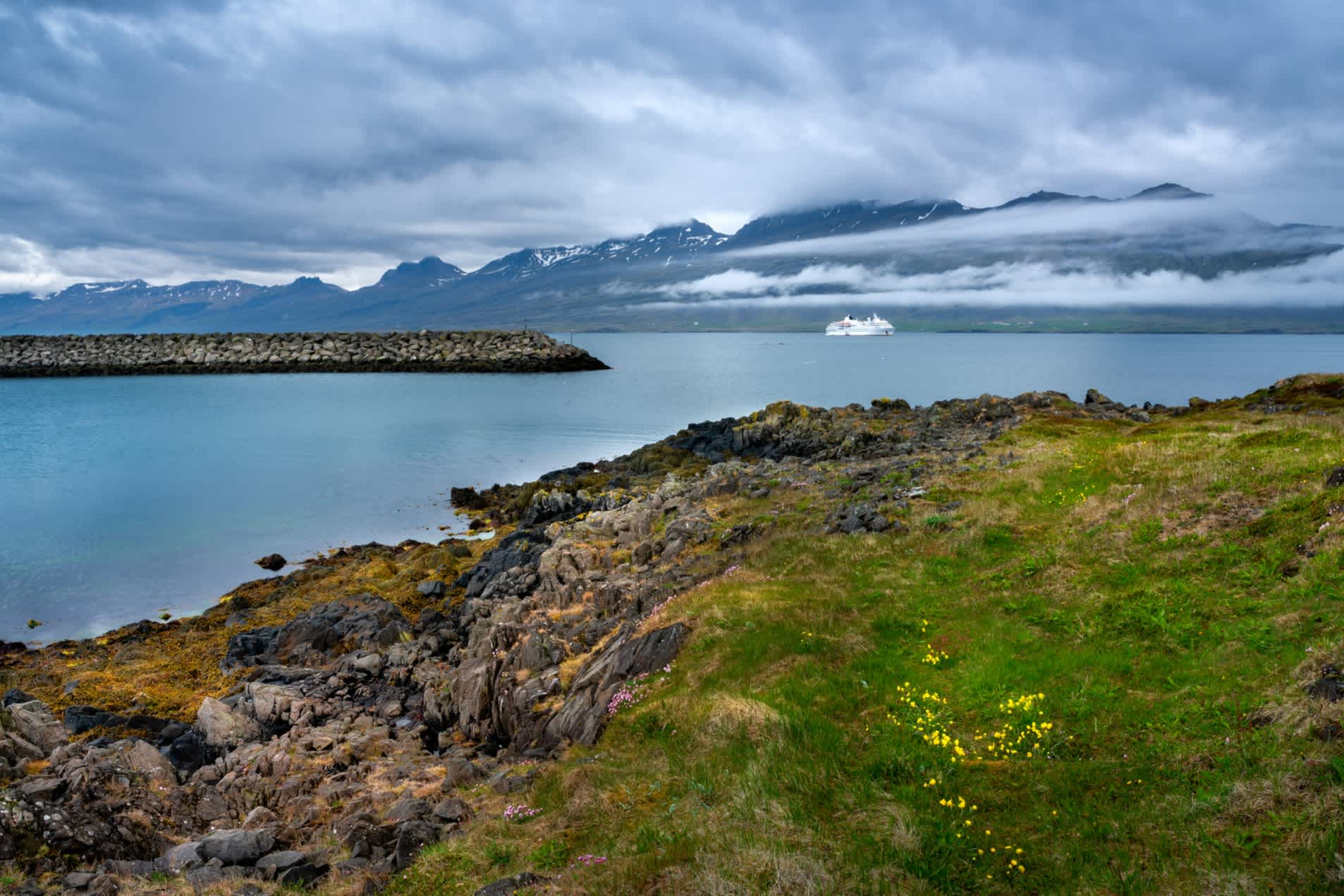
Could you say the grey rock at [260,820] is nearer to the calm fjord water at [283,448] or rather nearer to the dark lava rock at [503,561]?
the dark lava rock at [503,561]

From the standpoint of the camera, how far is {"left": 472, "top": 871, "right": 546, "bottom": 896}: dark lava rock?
868 centimetres

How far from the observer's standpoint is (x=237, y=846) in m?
11.8

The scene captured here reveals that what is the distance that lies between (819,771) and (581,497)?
3257 centimetres

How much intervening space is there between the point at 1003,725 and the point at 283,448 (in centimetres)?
7768

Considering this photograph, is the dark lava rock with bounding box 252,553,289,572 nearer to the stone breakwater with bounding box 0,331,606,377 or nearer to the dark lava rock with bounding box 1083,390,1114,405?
the dark lava rock with bounding box 1083,390,1114,405

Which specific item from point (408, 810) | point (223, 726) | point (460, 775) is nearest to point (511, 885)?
point (408, 810)

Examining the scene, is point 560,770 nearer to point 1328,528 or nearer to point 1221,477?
point 1328,528

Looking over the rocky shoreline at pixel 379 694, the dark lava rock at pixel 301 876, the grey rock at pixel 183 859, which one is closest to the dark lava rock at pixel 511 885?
the rocky shoreline at pixel 379 694

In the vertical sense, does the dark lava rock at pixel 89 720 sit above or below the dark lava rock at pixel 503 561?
below

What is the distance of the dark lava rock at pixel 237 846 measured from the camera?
460 inches

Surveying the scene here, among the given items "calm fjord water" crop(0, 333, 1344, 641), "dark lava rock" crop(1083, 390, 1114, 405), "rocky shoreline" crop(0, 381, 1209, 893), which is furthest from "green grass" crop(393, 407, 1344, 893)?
"dark lava rock" crop(1083, 390, 1114, 405)

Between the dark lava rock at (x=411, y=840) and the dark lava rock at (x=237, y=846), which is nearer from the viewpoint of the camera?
the dark lava rock at (x=411, y=840)

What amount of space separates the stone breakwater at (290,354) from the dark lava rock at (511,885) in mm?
151821

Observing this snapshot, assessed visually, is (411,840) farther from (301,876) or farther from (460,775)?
(460,775)
